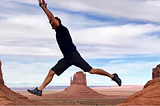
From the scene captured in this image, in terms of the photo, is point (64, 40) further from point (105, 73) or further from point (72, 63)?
point (105, 73)

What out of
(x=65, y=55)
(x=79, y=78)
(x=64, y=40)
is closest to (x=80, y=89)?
(x=79, y=78)

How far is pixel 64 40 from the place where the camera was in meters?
8.12

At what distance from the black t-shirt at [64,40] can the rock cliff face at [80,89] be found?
10680 cm

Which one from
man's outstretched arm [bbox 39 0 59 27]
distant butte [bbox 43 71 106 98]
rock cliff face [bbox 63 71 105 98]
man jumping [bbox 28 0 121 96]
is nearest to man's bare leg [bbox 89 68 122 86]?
man jumping [bbox 28 0 121 96]

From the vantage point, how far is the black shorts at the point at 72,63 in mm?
8031

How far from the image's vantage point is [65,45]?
8.12 meters

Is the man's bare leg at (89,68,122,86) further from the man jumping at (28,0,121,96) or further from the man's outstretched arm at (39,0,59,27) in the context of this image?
the man's outstretched arm at (39,0,59,27)

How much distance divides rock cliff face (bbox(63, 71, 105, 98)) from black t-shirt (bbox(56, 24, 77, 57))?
106797mm

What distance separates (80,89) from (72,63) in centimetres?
11297

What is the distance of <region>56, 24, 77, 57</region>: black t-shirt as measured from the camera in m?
8.09

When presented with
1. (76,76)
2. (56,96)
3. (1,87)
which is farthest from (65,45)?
(76,76)

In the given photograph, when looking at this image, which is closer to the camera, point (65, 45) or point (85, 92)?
point (65, 45)

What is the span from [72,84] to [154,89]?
393 feet

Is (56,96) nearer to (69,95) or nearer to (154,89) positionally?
(69,95)
